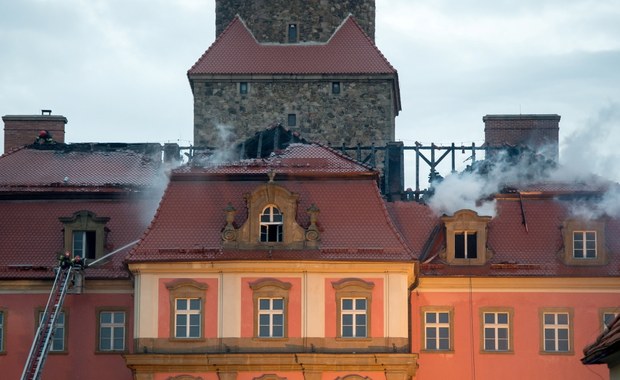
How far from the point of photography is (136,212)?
68375mm

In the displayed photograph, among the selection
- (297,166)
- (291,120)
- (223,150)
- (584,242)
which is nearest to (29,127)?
(223,150)

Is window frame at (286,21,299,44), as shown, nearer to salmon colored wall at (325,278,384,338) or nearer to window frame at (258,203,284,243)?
window frame at (258,203,284,243)

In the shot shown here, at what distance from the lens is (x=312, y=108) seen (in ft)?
279

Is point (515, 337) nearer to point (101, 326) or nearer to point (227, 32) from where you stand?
point (101, 326)

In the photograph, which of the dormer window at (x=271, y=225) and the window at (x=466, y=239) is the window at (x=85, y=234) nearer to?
the dormer window at (x=271, y=225)

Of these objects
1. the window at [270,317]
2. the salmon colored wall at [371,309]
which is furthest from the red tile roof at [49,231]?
the salmon colored wall at [371,309]

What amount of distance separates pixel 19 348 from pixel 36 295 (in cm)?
194

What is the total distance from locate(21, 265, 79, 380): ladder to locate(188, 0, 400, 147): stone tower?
2096 cm

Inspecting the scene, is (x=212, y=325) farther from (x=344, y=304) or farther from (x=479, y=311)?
(x=479, y=311)

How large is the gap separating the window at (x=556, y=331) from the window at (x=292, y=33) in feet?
85.1

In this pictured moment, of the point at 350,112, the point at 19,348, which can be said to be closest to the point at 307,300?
the point at 19,348

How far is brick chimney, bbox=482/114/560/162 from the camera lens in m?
79.3

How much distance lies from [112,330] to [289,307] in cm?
730

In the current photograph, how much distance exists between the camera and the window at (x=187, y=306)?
61688 millimetres
